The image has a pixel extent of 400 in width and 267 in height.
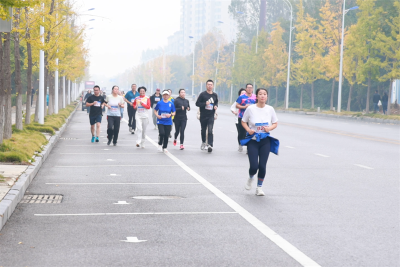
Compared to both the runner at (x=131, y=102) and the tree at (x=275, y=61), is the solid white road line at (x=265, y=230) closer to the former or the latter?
the runner at (x=131, y=102)

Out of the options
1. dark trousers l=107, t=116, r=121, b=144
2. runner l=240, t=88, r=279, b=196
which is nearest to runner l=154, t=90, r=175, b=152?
dark trousers l=107, t=116, r=121, b=144

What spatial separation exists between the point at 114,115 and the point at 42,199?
36.5 ft

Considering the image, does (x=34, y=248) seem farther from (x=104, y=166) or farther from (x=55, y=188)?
(x=104, y=166)

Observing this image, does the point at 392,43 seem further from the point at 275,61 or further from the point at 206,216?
the point at 206,216

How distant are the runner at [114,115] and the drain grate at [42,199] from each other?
10382mm

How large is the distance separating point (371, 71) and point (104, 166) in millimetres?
36768

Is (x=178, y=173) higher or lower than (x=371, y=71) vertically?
lower

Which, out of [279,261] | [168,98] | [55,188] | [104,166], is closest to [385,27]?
[168,98]

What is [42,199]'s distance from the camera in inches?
399

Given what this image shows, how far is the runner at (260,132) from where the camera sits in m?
10.7

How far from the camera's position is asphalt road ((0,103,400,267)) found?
654 cm

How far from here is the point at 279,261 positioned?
629 centimetres

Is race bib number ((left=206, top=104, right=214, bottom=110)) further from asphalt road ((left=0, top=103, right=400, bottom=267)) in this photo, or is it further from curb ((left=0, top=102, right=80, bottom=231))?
curb ((left=0, top=102, right=80, bottom=231))

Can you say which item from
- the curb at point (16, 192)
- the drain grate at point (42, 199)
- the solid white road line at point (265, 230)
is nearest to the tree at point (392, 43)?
the curb at point (16, 192)
